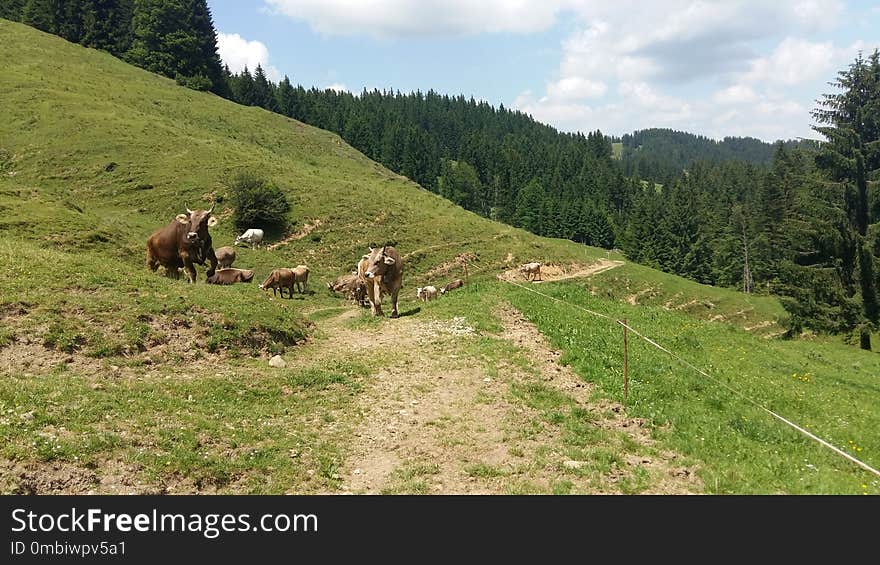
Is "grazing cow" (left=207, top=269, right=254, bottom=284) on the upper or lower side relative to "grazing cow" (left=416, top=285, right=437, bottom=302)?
upper

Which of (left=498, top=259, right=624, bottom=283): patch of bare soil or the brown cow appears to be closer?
the brown cow

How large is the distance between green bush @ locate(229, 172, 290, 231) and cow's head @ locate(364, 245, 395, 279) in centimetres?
2241

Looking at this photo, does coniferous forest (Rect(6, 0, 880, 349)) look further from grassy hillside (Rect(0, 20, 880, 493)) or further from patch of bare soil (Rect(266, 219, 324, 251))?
patch of bare soil (Rect(266, 219, 324, 251))

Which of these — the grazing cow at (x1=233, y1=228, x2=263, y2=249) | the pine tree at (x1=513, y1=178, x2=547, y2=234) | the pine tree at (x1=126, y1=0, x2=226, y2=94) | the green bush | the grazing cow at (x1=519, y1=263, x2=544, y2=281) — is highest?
the pine tree at (x1=126, y1=0, x2=226, y2=94)

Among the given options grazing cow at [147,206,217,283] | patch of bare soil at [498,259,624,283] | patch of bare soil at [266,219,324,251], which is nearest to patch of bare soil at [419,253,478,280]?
patch of bare soil at [498,259,624,283]

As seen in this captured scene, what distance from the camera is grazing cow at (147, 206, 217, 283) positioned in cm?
1859

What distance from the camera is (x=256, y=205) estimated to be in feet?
127

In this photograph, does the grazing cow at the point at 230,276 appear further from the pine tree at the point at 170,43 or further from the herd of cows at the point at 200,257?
the pine tree at the point at 170,43

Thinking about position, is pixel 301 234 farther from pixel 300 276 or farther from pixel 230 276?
pixel 230 276

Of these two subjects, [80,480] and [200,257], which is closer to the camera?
[80,480]

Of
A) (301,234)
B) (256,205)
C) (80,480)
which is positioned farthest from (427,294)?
(80,480)

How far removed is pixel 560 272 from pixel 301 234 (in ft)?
77.0

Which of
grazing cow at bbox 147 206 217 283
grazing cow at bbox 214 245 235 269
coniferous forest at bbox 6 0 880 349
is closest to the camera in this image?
grazing cow at bbox 147 206 217 283

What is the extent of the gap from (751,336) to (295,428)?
2017cm
